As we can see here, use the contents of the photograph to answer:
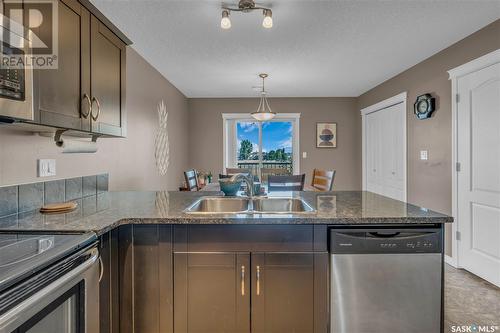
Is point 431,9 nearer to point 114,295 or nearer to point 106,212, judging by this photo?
point 106,212

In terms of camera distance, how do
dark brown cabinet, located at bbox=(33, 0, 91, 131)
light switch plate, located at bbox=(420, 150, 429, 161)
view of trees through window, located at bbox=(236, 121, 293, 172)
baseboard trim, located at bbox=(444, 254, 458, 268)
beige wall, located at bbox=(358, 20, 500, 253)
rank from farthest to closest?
1. view of trees through window, located at bbox=(236, 121, 293, 172)
2. light switch plate, located at bbox=(420, 150, 429, 161)
3. baseboard trim, located at bbox=(444, 254, 458, 268)
4. beige wall, located at bbox=(358, 20, 500, 253)
5. dark brown cabinet, located at bbox=(33, 0, 91, 131)

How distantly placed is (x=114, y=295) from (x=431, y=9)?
119 inches

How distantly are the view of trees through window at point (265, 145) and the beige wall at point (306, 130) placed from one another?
31 centimetres

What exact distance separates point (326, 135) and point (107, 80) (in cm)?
468

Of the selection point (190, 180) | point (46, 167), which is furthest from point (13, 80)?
point (190, 180)

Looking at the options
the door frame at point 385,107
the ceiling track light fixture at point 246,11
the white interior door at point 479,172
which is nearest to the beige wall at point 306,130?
the door frame at point 385,107

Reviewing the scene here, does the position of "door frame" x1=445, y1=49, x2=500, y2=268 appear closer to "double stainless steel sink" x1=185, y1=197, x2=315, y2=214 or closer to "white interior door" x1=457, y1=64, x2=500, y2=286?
"white interior door" x1=457, y1=64, x2=500, y2=286

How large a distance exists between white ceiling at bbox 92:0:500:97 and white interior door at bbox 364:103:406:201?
73cm

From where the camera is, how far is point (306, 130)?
5754mm

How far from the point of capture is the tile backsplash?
4.80ft

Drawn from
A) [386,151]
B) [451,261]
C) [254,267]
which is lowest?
[451,261]

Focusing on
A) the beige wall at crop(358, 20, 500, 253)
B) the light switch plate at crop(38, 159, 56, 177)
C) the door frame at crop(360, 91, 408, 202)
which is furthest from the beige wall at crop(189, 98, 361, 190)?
the light switch plate at crop(38, 159, 56, 177)

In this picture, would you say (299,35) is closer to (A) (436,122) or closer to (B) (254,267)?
(A) (436,122)

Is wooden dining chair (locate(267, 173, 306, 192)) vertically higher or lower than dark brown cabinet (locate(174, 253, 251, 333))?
higher
